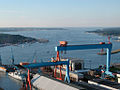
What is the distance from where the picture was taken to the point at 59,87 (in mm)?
7000

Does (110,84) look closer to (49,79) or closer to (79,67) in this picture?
(49,79)

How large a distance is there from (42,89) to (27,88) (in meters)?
1.58

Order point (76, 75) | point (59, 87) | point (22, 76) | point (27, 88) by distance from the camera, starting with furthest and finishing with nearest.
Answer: point (22, 76), point (76, 75), point (27, 88), point (59, 87)

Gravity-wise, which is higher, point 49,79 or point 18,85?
point 49,79

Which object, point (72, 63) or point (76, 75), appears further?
point (72, 63)

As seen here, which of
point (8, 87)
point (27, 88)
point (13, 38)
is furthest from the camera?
point (13, 38)

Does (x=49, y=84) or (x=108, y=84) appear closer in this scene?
(x=49, y=84)

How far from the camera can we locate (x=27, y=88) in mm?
8883

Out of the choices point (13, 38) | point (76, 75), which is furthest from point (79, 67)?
point (13, 38)

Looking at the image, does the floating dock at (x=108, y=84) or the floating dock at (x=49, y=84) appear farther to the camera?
the floating dock at (x=108, y=84)

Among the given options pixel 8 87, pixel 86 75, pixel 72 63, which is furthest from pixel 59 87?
pixel 72 63

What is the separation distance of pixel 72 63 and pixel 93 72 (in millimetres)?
1396

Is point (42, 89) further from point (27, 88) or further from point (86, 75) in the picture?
point (86, 75)

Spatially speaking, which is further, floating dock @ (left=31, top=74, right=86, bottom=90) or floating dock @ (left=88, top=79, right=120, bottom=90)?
floating dock @ (left=88, top=79, right=120, bottom=90)
